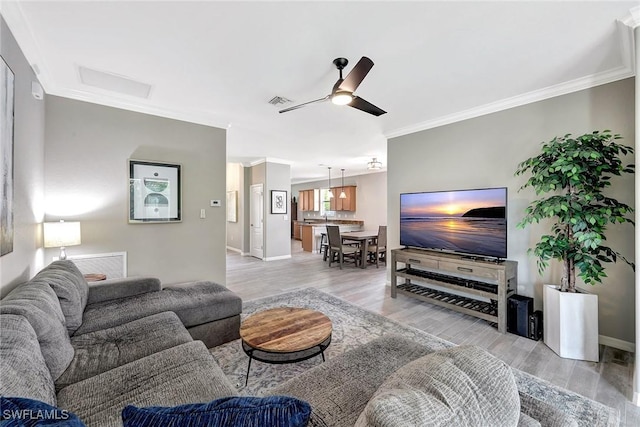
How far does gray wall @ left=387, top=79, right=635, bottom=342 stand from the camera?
251 centimetres

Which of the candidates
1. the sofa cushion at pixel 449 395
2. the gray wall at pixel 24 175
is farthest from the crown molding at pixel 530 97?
the gray wall at pixel 24 175

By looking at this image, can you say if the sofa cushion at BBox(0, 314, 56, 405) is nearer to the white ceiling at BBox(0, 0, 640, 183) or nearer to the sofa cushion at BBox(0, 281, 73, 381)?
the sofa cushion at BBox(0, 281, 73, 381)

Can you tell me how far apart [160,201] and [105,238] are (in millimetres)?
721

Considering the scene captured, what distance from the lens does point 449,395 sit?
691 mm

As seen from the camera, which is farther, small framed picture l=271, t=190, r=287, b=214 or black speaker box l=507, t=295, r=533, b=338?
small framed picture l=271, t=190, r=287, b=214

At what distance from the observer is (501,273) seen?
114 inches

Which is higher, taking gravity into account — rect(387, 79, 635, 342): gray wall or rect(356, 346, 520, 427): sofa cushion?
rect(387, 79, 635, 342): gray wall

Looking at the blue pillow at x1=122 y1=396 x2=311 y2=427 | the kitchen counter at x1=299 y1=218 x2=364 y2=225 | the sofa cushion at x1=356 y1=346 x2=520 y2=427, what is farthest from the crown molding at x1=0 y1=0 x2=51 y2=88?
the kitchen counter at x1=299 y1=218 x2=364 y2=225

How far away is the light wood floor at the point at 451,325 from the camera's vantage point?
204 centimetres

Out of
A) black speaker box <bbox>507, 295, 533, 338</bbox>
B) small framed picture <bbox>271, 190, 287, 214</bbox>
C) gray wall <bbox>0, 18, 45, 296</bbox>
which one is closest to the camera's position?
gray wall <bbox>0, 18, 45, 296</bbox>

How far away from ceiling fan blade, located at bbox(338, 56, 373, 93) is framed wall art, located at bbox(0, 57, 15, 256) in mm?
2205

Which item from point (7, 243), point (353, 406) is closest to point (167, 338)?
point (7, 243)

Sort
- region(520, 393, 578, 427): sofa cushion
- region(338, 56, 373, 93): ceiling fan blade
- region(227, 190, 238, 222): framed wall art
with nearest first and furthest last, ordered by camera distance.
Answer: region(520, 393, 578, 427): sofa cushion, region(338, 56, 373, 93): ceiling fan blade, region(227, 190, 238, 222): framed wall art

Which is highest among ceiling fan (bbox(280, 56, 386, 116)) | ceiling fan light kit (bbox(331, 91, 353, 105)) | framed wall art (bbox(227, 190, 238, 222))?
ceiling fan (bbox(280, 56, 386, 116))
